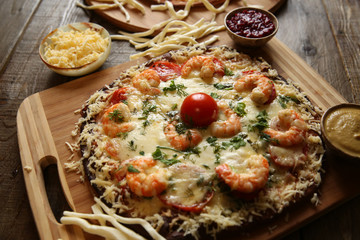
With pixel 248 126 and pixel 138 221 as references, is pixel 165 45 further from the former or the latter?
pixel 138 221

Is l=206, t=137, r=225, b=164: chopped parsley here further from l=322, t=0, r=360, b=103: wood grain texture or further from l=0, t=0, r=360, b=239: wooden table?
l=322, t=0, r=360, b=103: wood grain texture

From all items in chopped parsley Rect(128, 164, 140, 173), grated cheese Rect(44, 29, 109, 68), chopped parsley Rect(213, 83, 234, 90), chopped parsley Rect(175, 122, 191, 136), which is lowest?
chopped parsley Rect(128, 164, 140, 173)

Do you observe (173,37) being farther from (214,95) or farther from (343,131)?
(343,131)

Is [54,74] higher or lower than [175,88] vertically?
lower

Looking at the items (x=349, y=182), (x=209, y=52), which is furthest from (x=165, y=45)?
(x=349, y=182)

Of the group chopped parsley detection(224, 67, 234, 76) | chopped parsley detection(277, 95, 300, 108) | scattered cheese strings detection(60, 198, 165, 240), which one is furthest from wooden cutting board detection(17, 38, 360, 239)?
chopped parsley detection(224, 67, 234, 76)

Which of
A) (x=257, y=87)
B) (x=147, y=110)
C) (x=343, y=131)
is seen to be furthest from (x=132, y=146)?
(x=343, y=131)

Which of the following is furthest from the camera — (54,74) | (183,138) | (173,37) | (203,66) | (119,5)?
(119,5)
